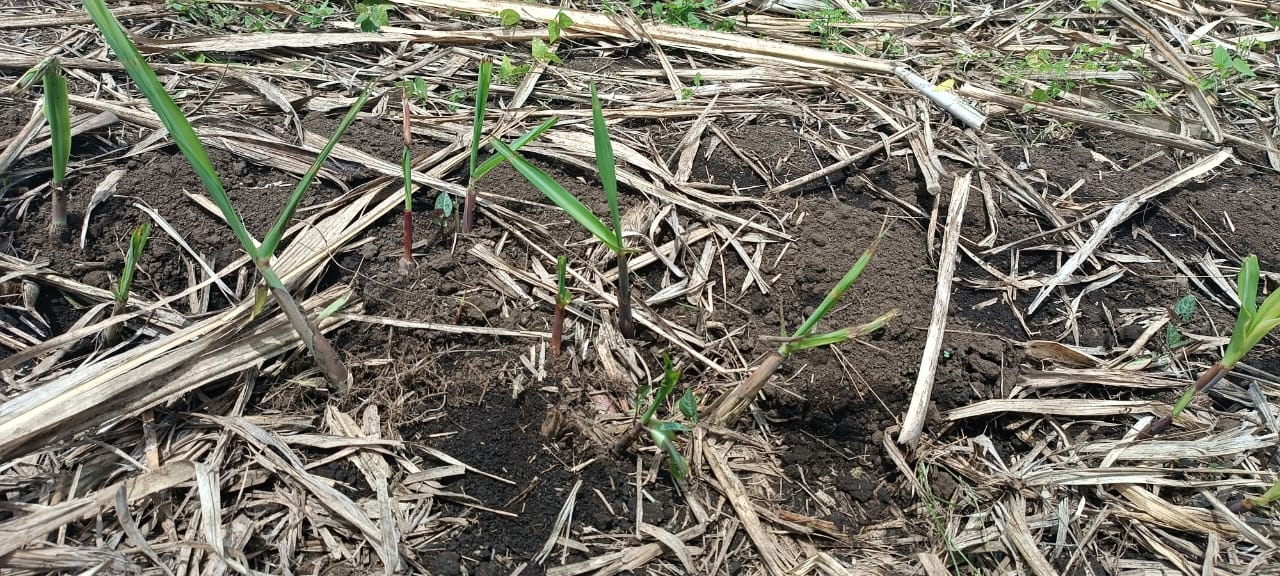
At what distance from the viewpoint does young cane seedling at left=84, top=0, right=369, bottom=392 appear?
1321 mm

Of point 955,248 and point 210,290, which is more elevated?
point 955,248

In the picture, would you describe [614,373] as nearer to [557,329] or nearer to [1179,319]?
[557,329]

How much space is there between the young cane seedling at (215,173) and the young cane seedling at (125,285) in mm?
286

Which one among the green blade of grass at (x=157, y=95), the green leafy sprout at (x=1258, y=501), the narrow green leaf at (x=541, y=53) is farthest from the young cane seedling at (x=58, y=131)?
the green leafy sprout at (x=1258, y=501)

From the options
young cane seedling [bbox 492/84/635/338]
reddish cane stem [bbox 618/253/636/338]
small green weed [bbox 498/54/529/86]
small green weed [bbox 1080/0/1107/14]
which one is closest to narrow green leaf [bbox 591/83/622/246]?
young cane seedling [bbox 492/84/635/338]

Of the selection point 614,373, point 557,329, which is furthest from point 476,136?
point 614,373

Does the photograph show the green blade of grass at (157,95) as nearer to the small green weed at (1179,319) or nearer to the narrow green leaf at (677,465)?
the narrow green leaf at (677,465)

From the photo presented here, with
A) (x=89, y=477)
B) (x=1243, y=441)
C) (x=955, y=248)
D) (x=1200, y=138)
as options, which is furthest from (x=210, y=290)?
(x=1200, y=138)

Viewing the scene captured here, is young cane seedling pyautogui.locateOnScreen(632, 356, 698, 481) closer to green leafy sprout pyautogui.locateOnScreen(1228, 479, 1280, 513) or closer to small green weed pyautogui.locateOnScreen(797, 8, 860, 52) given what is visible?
green leafy sprout pyautogui.locateOnScreen(1228, 479, 1280, 513)

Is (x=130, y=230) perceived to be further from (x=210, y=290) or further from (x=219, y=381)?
(x=219, y=381)

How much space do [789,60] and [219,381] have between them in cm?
214

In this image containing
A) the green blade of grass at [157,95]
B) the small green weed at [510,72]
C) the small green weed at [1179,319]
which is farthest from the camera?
the small green weed at [510,72]

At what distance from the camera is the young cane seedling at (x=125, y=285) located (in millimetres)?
1716

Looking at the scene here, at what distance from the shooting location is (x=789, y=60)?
9.48 feet
